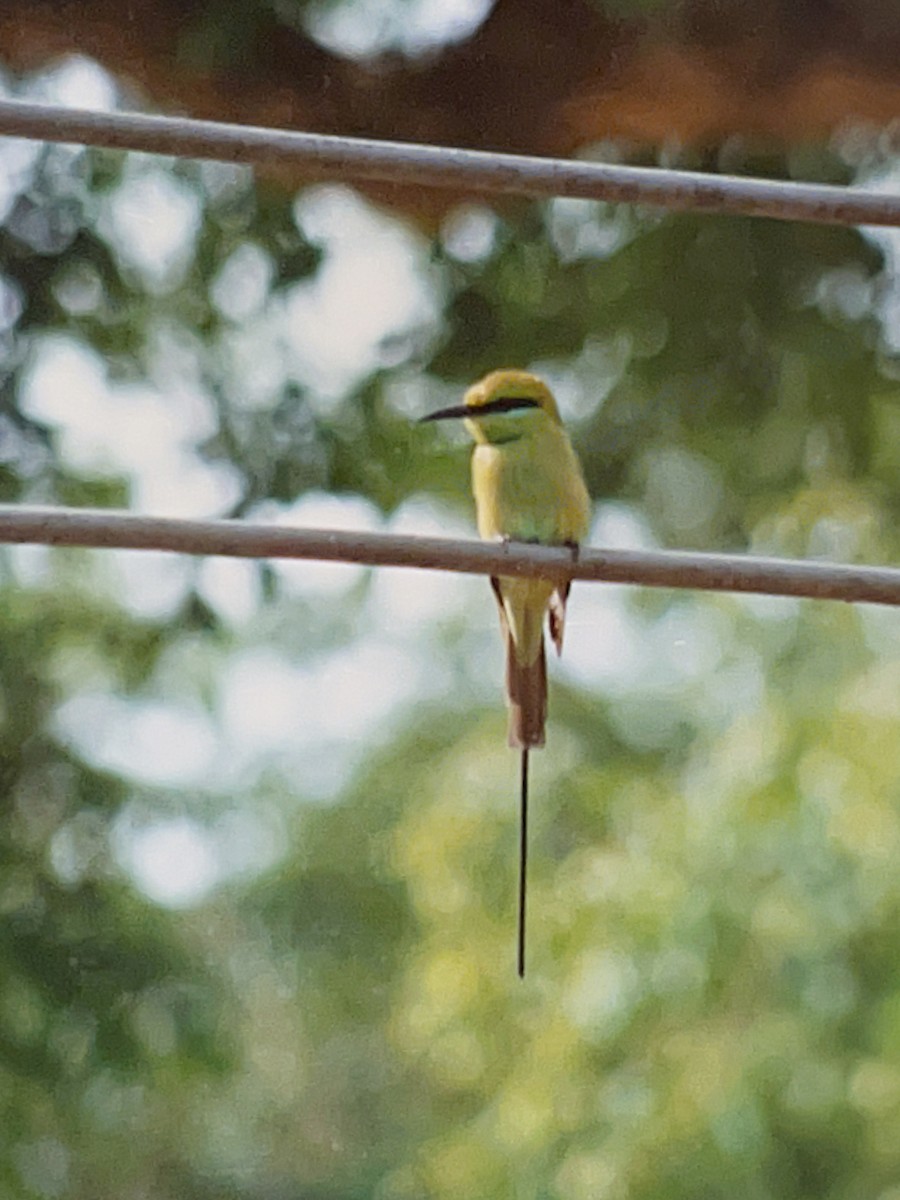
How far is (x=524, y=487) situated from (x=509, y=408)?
97mm

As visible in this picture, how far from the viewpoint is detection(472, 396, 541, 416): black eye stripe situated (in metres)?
2.15

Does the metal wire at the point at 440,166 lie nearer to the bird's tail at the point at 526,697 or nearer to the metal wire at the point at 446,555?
the metal wire at the point at 446,555

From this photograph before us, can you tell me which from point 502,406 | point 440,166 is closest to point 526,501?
point 502,406

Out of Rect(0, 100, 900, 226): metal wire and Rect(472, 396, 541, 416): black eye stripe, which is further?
Rect(472, 396, 541, 416): black eye stripe

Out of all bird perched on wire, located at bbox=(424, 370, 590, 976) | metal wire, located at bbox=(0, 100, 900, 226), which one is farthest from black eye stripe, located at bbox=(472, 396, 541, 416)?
metal wire, located at bbox=(0, 100, 900, 226)

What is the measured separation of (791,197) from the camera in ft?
4.58

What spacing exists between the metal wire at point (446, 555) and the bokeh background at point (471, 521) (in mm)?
1338

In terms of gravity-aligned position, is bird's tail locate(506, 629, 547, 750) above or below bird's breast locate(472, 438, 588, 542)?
below

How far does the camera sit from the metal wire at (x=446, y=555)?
1.30m

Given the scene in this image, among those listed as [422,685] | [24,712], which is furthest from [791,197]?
[422,685]

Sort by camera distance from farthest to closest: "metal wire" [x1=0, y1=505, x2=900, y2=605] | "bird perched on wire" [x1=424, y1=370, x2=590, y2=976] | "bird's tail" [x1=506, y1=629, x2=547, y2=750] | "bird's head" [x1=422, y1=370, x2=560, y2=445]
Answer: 1. "bird's head" [x1=422, y1=370, x2=560, y2=445]
2. "bird perched on wire" [x1=424, y1=370, x2=590, y2=976]
3. "bird's tail" [x1=506, y1=629, x2=547, y2=750]
4. "metal wire" [x1=0, y1=505, x2=900, y2=605]

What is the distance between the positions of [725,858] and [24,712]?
1081 millimetres

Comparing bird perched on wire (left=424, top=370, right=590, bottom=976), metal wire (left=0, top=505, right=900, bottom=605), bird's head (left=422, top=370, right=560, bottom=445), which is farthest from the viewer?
bird's head (left=422, top=370, right=560, bottom=445)

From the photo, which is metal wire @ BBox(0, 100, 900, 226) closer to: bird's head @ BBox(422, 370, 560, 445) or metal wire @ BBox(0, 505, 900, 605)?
metal wire @ BBox(0, 505, 900, 605)
